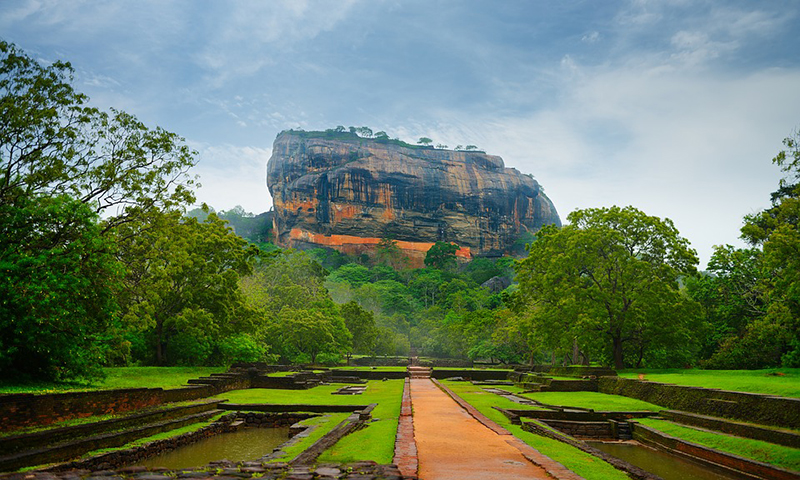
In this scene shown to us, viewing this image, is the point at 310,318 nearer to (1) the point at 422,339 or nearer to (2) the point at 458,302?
(1) the point at 422,339

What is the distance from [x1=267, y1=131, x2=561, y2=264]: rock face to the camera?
381 feet

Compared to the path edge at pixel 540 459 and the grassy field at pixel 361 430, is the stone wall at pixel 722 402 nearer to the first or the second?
the path edge at pixel 540 459

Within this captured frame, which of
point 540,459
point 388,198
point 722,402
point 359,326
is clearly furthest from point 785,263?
point 388,198

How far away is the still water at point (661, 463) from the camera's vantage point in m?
9.93

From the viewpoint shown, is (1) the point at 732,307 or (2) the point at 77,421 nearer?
(2) the point at 77,421

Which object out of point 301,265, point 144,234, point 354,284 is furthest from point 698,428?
point 354,284

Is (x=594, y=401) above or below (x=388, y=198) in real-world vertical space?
below

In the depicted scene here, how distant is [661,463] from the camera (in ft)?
36.3

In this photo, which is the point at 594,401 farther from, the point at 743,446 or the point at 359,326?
the point at 359,326

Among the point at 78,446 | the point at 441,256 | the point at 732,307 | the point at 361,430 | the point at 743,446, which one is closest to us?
the point at 78,446

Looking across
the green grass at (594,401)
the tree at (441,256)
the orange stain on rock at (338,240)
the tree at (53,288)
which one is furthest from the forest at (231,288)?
the orange stain on rock at (338,240)

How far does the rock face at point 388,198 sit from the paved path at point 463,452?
10571 cm

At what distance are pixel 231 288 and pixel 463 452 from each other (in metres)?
21.6

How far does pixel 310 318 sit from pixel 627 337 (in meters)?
20.5
